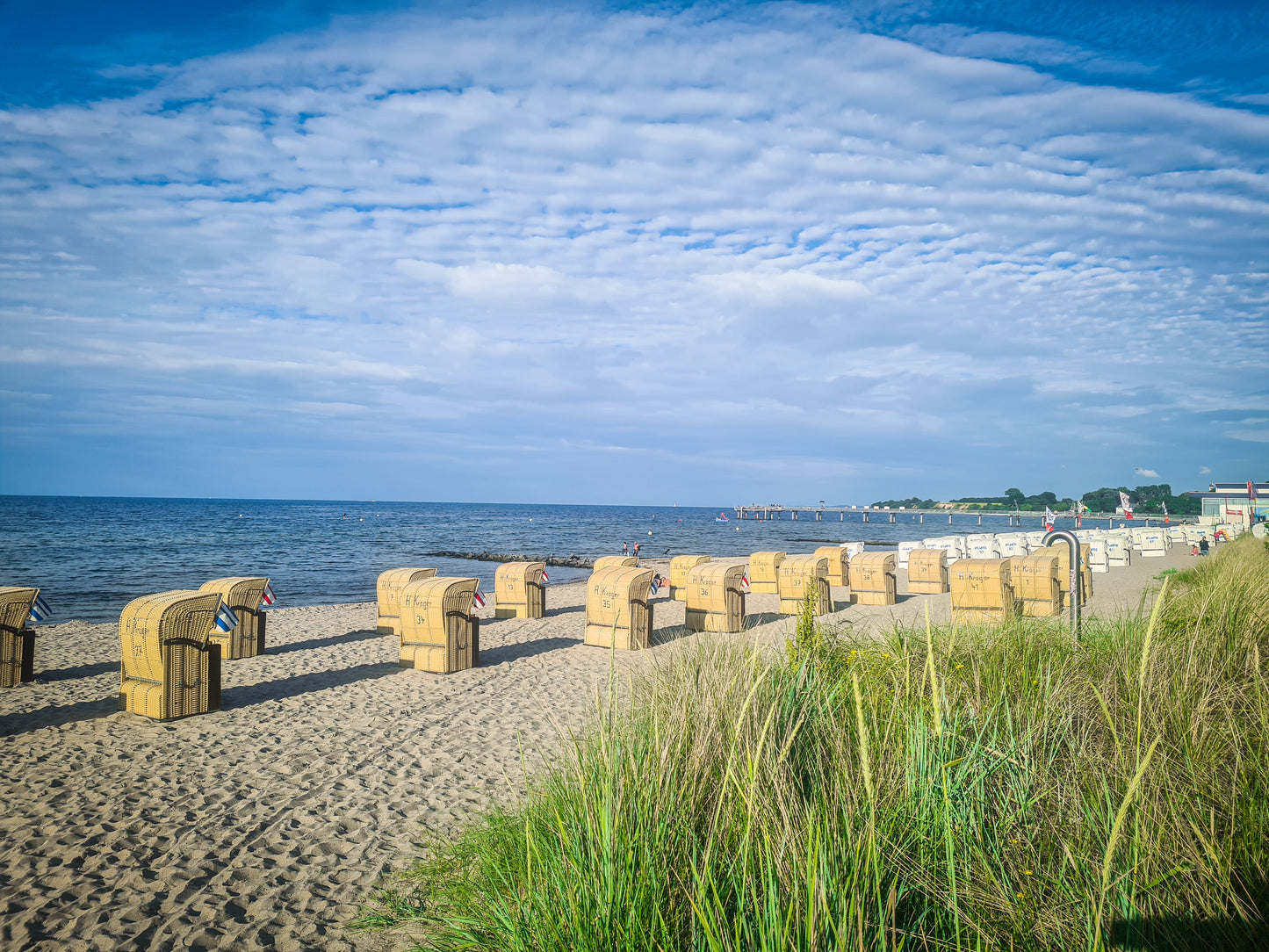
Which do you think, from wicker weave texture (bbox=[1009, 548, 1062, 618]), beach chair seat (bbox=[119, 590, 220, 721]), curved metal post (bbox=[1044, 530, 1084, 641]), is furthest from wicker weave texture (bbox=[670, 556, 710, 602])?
curved metal post (bbox=[1044, 530, 1084, 641])

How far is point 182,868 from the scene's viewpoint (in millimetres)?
4539

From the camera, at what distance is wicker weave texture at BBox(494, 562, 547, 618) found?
15.8 metres

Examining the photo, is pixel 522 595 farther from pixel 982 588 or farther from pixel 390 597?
pixel 982 588

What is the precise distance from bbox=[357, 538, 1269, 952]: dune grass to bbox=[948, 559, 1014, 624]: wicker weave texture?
25.3 feet

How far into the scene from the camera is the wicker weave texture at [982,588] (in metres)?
11.8

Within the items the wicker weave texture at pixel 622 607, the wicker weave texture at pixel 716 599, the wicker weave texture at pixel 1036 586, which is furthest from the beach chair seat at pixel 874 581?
the wicker weave texture at pixel 622 607

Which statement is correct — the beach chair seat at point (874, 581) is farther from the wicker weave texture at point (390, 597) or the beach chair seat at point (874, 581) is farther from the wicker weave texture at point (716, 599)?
the wicker weave texture at point (390, 597)

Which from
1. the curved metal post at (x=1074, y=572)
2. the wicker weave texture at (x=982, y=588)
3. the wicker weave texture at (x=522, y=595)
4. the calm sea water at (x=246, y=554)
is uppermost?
the curved metal post at (x=1074, y=572)

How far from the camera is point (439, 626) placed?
10.2 m

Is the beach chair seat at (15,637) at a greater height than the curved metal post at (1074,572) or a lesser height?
lesser

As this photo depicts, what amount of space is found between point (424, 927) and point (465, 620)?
270 inches

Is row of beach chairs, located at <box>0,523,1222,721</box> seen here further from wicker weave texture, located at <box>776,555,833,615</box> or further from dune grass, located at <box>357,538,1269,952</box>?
dune grass, located at <box>357,538,1269,952</box>

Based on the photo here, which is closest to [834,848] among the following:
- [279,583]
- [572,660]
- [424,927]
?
[424,927]

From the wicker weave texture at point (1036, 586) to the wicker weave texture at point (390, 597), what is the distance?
11112 millimetres
